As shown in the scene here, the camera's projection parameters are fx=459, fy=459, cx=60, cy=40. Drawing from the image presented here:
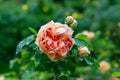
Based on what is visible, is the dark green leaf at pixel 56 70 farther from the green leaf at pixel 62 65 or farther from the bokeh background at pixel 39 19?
the bokeh background at pixel 39 19

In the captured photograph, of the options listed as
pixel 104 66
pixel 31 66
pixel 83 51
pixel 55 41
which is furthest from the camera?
pixel 104 66

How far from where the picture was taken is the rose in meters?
1.98

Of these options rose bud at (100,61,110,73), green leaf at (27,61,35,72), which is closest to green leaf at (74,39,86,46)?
green leaf at (27,61,35,72)

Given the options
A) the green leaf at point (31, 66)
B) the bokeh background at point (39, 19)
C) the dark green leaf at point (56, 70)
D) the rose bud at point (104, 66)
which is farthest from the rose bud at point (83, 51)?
the bokeh background at point (39, 19)

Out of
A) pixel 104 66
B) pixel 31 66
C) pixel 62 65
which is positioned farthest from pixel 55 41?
pixel 104 66

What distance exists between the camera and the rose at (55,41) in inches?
77.9

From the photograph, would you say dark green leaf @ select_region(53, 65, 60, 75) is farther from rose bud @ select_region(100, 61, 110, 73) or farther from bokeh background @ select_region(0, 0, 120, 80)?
bokeh background @ select_region(0, 0, 120, 80)

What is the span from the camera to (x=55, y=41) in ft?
6.52

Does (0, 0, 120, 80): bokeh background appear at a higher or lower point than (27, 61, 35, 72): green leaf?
higher

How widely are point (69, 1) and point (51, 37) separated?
7392mm

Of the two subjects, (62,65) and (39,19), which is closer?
(62,65)

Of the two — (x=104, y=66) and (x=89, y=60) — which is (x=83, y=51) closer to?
(x=89, y=60)

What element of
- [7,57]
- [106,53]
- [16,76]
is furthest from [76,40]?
[7,57]

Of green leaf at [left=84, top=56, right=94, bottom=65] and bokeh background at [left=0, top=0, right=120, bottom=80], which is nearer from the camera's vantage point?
green leaf at [left=84, top=56, right=94, bottom=65]
